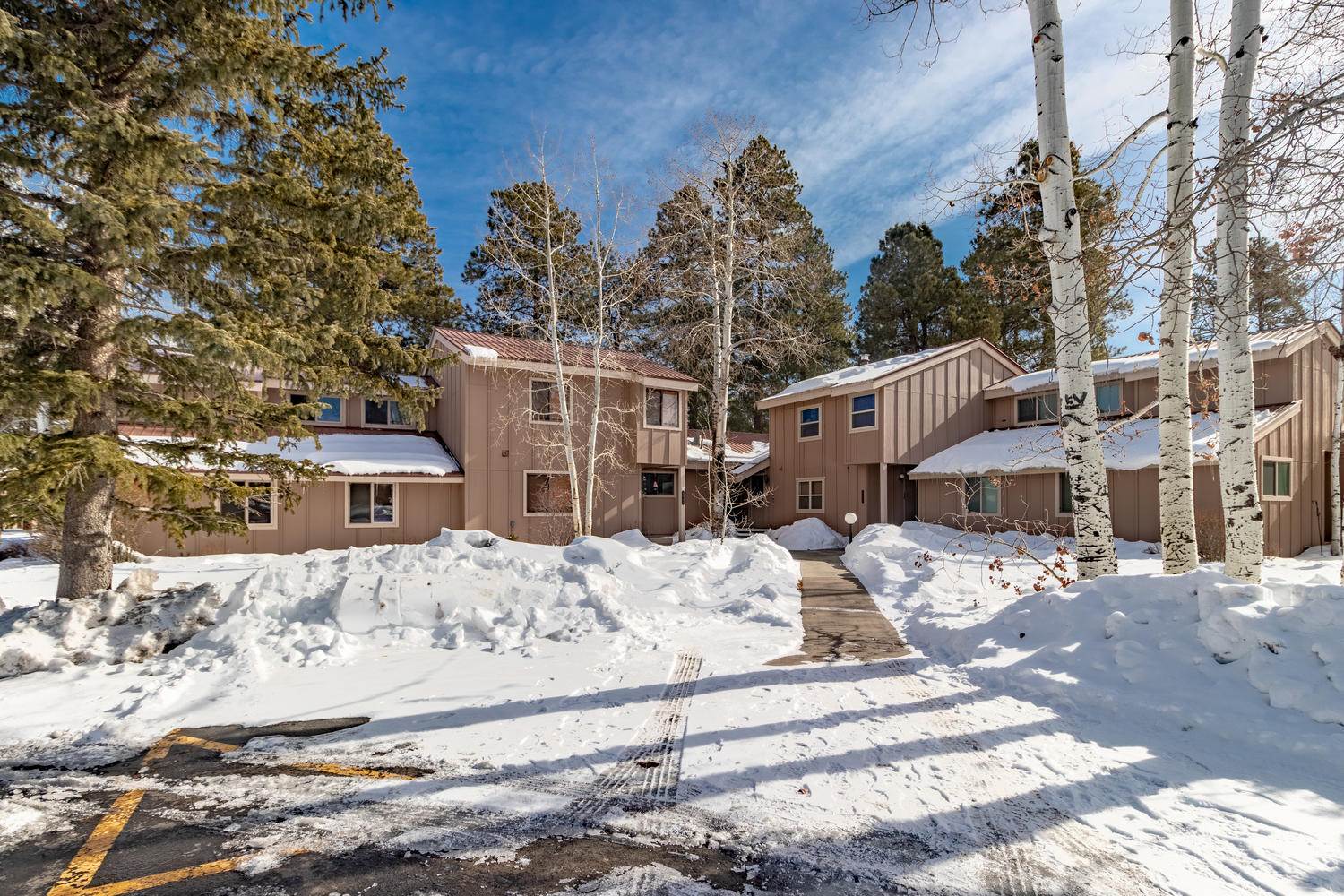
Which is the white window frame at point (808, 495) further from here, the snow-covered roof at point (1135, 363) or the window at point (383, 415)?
the window at point (383, 415)

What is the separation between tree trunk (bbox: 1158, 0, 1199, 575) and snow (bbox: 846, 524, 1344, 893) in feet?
4.44

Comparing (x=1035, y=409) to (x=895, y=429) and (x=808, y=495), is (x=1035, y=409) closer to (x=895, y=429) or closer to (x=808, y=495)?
(x=895, y=429)

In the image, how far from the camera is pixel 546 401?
742 inches

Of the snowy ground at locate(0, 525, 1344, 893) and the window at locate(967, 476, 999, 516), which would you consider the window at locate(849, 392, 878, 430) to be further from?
the snowy ground at locate(0, 525, 1344, 893)

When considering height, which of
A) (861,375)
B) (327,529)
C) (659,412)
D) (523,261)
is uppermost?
(523,261)

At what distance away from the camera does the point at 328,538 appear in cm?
1650

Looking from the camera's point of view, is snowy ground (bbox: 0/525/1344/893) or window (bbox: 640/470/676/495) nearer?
snowy ground (bbox: 0/525/1344/893)

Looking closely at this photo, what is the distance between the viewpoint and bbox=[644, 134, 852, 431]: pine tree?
1869 cm

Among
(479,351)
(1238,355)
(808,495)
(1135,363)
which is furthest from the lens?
(808,495)

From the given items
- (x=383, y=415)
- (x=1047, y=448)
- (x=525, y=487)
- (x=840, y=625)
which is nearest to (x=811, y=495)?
(x=525, y=487)

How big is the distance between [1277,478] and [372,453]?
2257cm

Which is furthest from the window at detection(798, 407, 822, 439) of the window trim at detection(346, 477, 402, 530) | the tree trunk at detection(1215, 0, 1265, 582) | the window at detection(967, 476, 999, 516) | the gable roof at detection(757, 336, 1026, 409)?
the tree trunk at detection(1215, 0, 1265, 582)

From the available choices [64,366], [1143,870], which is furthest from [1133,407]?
[64,366]

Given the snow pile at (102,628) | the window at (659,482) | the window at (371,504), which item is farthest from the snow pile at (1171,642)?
the window at (371,504)
